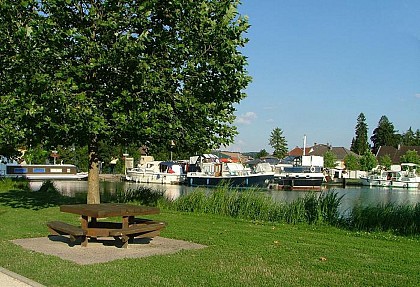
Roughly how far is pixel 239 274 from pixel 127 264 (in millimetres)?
1989

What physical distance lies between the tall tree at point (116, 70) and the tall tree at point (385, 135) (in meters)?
139

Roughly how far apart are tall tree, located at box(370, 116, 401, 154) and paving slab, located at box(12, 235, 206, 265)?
144m

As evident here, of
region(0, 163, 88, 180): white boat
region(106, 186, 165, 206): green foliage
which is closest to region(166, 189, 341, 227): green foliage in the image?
region(106, 186, 165, 206): green foliage

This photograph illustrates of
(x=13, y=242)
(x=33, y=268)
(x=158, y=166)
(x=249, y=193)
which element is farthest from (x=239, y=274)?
(x=158, y=166)

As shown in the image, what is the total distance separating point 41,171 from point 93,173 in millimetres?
46716

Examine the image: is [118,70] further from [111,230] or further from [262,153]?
[262,153]

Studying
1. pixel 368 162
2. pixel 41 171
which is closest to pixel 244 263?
pixel 41 171

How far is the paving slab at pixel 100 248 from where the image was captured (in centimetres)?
1005

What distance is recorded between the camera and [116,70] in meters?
16.2

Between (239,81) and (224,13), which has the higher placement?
(224,13)

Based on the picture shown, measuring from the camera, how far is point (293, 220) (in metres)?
18.4

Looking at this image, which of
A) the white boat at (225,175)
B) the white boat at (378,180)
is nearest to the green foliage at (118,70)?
the white boat at (225,175)

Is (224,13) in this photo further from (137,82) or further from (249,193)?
(249,193)

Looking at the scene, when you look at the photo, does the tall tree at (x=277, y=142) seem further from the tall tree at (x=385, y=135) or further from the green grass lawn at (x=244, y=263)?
the green grass lawn at (x=244, y=263)
